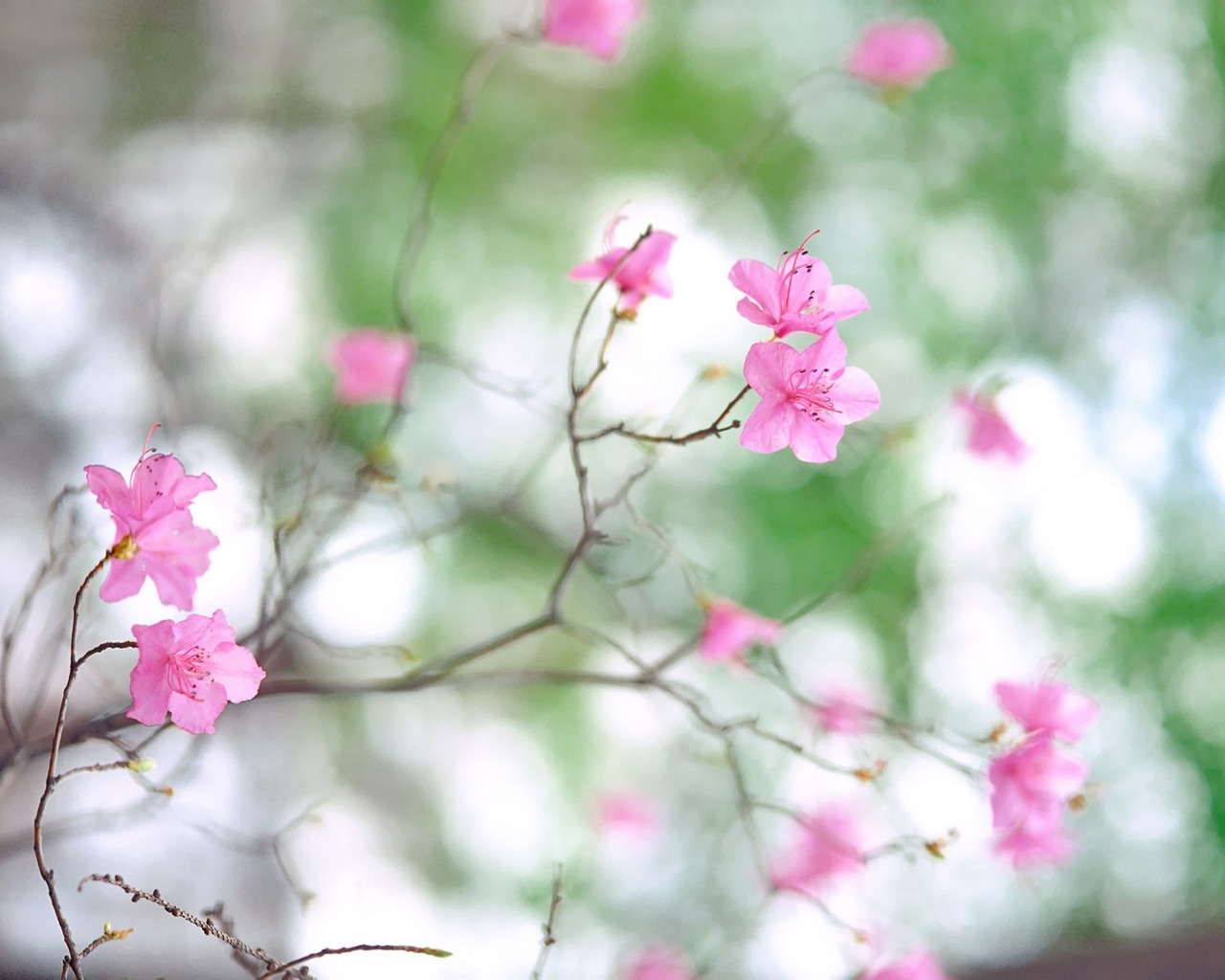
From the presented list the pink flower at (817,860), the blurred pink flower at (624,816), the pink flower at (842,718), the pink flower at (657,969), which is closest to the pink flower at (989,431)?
the pink flower at (842,718)

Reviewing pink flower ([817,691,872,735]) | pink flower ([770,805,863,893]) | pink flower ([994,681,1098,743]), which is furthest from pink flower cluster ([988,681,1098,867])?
pink flower ([770,805,863,893])

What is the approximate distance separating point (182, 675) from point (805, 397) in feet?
1.09

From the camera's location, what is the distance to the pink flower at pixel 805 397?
1.54 ft

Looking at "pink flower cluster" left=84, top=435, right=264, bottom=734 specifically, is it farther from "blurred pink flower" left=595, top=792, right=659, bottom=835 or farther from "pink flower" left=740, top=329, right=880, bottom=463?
"blurred pink flower" left=595, top=792, right=659, bottom=835

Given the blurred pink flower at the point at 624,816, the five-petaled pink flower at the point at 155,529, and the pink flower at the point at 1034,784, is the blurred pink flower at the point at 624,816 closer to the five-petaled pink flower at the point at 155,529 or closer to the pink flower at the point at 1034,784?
the pink flower at the point at 1034,784

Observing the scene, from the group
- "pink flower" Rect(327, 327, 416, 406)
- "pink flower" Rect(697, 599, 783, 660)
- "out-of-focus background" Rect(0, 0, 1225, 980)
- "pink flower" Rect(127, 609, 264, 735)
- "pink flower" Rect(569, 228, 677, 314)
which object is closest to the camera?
"pink flower" Rect(127, 609, 264, 735)

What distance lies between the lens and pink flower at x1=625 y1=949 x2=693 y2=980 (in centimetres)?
90

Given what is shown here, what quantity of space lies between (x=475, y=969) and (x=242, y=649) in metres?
1.04

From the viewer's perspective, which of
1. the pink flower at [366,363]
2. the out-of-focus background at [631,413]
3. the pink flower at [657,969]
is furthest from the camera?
the out-of-focus background at [631,413]

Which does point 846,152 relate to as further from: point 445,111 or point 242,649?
point 242,649

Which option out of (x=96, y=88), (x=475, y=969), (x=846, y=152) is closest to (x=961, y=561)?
(x=846, y=152)

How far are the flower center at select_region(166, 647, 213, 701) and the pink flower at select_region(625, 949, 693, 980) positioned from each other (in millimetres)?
618

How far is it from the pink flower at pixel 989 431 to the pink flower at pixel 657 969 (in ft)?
1.82

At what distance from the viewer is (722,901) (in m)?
1.23
